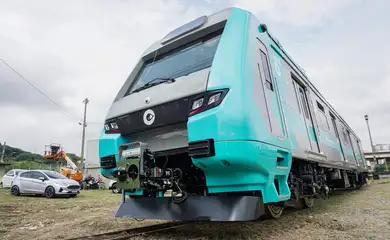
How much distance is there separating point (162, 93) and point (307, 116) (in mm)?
3048

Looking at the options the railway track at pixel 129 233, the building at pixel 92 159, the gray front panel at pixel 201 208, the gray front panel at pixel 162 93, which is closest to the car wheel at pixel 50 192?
the railway track at pixel 129 233

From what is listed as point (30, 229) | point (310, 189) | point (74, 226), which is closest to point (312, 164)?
point (310, 189)

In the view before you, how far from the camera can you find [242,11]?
3490 mm

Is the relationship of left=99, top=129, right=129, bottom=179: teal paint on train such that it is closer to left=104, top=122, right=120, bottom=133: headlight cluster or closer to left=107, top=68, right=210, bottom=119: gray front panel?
left=104, top=122, right=120, bottom=133: headlight cluster

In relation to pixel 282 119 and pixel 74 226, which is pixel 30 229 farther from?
pixel 282 119

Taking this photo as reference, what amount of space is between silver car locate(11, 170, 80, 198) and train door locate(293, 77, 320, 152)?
11.4m

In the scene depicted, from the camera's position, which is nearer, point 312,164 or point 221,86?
point 221,86

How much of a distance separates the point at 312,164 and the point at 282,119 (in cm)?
182

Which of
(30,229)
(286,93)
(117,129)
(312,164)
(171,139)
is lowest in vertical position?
(30,229)

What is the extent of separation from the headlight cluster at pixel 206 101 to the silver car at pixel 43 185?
1183 cm

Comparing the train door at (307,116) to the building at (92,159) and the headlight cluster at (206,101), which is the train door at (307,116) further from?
the building at (92,159)

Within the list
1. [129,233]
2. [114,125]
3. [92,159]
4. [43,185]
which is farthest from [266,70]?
[92,159]

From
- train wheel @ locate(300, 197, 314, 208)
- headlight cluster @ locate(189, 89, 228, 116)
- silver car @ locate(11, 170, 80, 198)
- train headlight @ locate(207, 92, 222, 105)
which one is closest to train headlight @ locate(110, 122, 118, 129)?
headlight cluster @ locate(189, 89, 228, 116)

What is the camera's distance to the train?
2717 millimetres
